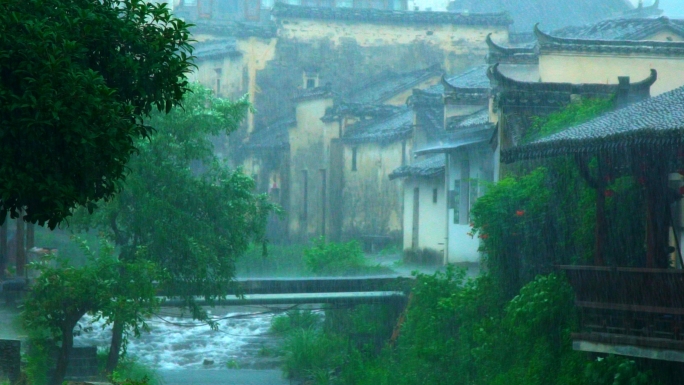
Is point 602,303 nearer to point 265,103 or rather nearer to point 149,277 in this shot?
point 149,277

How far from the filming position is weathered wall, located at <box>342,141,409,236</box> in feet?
96.6

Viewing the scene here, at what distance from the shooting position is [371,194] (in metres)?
30.2

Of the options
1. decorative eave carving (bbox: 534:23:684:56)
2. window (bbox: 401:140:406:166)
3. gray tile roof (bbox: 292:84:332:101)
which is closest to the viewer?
decorative eave carving (bbox: 534:23:684:56)

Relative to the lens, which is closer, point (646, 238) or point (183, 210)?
point (646, 238)

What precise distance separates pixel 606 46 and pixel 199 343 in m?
13.1

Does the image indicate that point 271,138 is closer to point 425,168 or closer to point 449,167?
point 425,168

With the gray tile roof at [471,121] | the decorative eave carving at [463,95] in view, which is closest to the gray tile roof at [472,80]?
the decorative eave carving at [463,95]

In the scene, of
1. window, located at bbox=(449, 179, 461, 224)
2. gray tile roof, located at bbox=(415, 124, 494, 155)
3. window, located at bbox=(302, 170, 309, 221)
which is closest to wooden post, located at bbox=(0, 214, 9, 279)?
gray tile roof, located at bbox=(415, 124, 494, 155)

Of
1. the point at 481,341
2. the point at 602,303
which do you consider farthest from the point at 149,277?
the point at 602,303

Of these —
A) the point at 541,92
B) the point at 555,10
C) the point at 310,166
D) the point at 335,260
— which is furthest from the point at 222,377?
the point at 555,10

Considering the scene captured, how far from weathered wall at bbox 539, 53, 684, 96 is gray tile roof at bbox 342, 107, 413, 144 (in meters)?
10.2

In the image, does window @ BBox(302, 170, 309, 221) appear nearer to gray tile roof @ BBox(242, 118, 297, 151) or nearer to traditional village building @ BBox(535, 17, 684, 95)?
gray tile roof @ BBox(242, 118, 297, 151)

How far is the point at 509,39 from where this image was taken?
35.6 m

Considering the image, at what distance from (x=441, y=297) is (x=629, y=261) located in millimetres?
5245
